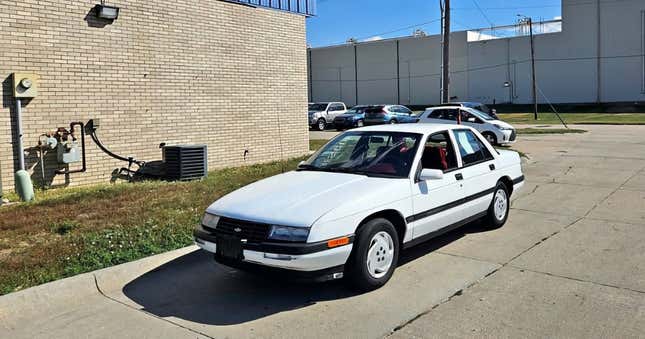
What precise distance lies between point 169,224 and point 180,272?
1.42 m

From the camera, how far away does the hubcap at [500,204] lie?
7.32m

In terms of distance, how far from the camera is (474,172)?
6750 mm

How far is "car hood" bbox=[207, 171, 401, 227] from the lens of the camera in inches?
190

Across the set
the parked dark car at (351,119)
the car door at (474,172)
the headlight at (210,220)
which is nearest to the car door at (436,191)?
the car door at (474,172)

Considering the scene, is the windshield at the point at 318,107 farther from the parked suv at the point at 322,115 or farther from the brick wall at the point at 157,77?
the brick wall at the point at 157,77

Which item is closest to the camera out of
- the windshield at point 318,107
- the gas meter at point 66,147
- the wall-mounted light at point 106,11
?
the gas meter at point 66,147

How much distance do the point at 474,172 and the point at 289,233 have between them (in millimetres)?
2940

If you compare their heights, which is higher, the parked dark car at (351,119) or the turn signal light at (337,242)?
the parked dark car at (351,119)

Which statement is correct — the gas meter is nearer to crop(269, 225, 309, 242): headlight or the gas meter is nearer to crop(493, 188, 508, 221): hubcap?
crop(269, 225, 309, 242): headlight

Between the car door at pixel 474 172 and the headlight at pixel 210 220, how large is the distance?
2.76m

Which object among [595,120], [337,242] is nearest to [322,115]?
[595,120]

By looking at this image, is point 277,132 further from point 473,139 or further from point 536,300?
point 536,300

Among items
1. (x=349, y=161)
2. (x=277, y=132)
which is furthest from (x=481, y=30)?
(x=349, y=161)

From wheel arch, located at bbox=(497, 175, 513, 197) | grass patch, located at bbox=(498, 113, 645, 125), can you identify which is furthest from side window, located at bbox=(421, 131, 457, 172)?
grass patch, located at bbox=(498, 113, 645, 125)
